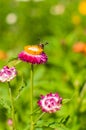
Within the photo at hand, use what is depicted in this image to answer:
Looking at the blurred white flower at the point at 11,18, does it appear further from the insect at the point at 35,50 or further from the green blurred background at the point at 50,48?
the insect at the point at 35,50

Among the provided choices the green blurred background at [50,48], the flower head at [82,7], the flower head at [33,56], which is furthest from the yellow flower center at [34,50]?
the flower head at [82,7]

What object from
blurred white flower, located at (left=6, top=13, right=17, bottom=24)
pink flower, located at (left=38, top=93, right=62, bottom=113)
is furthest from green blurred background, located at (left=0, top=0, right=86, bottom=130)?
pink flower, located at (left=38, top=93, right=62, bottom=113)

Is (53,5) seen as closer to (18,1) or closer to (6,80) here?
(18,1)

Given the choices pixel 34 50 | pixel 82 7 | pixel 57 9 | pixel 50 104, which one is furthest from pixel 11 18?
pixel 50 104

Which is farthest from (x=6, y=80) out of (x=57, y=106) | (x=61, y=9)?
(x=61, y=9)

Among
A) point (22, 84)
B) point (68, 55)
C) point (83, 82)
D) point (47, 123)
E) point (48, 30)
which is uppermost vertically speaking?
point (48, 30)

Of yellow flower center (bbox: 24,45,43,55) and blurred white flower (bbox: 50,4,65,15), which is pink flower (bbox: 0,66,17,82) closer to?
yellow flower center (bbox: 24,45,43,55)
